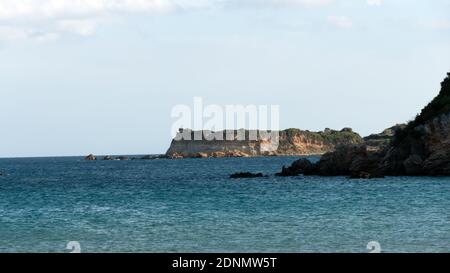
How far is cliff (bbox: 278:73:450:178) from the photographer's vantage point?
68.4 meters

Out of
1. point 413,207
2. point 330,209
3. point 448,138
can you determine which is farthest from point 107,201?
Result: point 448,138

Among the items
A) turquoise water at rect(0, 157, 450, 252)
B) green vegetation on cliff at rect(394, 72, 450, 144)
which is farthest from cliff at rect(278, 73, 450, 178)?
turquoise water at rect(0, 157, 450, 252)

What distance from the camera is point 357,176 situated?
70.5 m

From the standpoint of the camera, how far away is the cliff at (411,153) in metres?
68.4

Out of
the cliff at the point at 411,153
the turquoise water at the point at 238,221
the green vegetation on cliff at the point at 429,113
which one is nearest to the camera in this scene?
the turquoise water at the point at 238,221

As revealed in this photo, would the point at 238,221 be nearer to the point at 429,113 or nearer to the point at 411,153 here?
the point at 411,153

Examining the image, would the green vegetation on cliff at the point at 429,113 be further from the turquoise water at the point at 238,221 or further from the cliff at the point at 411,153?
the turquoise water at the point at 238,221

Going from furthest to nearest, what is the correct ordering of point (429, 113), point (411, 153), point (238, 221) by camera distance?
point (429, 113), point (411, 153), point (238, 221)

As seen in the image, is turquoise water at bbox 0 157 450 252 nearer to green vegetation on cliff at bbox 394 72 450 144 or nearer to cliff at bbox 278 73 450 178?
cliff at bbox 278 73 450 178

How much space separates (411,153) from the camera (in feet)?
237

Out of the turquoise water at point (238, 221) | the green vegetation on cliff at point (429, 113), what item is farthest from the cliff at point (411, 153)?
the turquoise water at point (238, 221)

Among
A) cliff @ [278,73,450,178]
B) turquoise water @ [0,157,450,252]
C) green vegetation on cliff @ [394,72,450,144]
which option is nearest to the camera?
turquoise water @ [0,157,450,252]

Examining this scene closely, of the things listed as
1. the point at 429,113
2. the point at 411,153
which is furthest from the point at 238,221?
the point at 429,113
